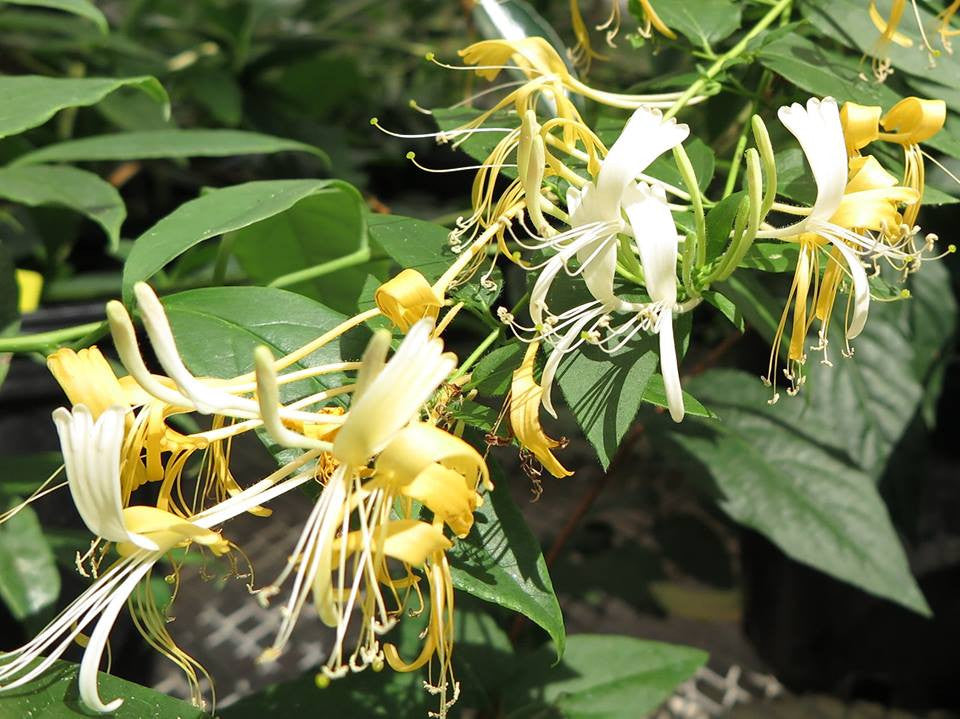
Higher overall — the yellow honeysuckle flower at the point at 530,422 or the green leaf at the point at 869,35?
the green leaf at the point at 869,35

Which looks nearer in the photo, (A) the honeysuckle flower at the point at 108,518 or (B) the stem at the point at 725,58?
(A) the honeysuckle flower at the point at 108,518

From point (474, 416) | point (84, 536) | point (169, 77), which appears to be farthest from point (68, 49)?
point (474, 416)

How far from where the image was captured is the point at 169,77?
0.84 metres

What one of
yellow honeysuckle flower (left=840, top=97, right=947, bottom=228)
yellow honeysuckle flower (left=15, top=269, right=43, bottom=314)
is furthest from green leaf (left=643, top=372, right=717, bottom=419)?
yellow honeysuckle flower (left=15, top=269, right=43, bottom=314)

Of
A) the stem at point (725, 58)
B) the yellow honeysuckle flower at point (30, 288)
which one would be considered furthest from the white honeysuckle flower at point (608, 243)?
the yellow honeysuckle flower at point (30, 288)

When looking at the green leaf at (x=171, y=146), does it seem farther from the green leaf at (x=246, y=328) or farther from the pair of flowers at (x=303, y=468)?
the pair of flowers at (x=303, y=468)

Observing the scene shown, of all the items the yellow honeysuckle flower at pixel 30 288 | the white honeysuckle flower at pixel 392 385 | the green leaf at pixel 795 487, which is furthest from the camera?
the yellow honeysuckle flower at pixel 30 288

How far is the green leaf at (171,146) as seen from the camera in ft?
1.61

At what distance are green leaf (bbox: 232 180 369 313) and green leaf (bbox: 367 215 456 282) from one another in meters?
0.12

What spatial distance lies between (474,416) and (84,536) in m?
0.34

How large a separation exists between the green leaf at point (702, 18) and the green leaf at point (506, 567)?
24 cm

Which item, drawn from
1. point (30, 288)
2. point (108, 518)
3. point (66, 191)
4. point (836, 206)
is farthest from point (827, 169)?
point (30, 288)

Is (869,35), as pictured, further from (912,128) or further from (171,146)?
(171,146)

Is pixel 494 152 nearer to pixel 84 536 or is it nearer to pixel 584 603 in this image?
pixel 84 536
